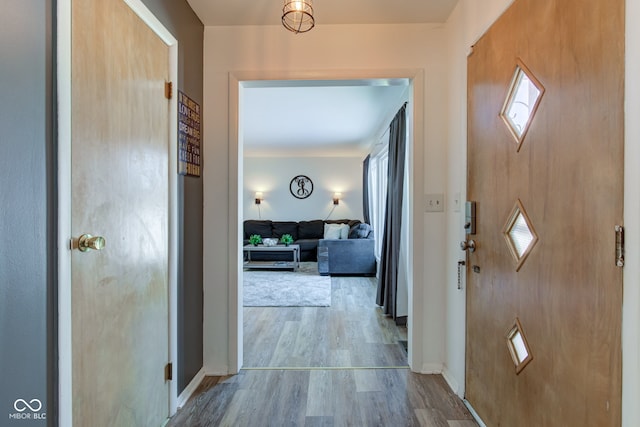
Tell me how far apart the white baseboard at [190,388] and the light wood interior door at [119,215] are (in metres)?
0.13

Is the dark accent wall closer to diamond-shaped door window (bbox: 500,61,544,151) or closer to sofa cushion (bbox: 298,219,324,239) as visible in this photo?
diamond-shaped door window (bbox: 500,61,544,151)

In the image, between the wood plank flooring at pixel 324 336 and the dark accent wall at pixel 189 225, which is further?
the wood plank flooring at pixel 324 336

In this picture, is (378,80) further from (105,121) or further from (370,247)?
(370,247)

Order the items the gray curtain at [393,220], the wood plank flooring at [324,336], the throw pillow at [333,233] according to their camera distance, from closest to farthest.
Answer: the wood plank flooring at [324,336]
the gray curtain at [393,220]
the throw pillow at [333,233]

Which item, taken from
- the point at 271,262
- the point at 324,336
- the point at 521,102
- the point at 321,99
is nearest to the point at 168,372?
the point at 324,336

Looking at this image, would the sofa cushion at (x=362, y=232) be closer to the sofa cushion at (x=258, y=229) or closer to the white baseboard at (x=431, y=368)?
the sofa cushion at (x=258, y=229)

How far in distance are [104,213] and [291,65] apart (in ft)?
4.96

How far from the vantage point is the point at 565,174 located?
3.60 feet

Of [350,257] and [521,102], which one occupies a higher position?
[521,102]

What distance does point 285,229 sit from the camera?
7438 millimetres

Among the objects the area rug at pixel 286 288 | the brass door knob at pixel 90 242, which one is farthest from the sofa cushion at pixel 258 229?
the brass door knob at pixel 90 242

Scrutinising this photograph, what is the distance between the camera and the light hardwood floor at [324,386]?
68.2 inches

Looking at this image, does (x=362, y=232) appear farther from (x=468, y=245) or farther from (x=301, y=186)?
(x=468, y=245)

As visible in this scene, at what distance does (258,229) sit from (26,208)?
6483 millimetres
